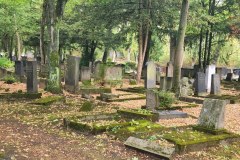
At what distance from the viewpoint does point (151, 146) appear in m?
6.93

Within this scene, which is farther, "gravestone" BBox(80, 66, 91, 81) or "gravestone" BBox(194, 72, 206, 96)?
"gravestone" BBox(80, 66, 91, 81)

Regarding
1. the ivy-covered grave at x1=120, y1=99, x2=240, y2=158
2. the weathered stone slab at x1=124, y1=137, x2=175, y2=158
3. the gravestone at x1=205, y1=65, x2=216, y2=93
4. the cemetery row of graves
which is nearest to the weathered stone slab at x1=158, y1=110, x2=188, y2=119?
the cemetery row of graves

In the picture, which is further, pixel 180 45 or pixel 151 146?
pixel 180 45

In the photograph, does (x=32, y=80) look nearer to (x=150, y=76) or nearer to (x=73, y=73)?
(x=73, y=73)

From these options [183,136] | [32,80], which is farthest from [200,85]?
[183,136]

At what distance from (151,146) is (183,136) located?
109cm

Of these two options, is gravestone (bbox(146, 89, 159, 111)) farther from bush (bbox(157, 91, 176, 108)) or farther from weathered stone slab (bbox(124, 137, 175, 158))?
weathered stone slab (bbox(124, 137, 175, 158))

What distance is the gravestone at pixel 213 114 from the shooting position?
8312 millimetres

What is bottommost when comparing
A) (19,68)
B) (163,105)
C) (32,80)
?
(163,105)

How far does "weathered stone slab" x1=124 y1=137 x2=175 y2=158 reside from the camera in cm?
664

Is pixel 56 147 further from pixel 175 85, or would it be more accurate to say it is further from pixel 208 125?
pixel 175 85

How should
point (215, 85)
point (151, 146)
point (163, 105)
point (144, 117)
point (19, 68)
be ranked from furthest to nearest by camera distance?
1. point (19, 68)
2. point (215, 85)
3. point (163, 105)
4. point (144, 117)
5. point (151, 146)

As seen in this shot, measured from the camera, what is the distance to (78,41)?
3150cm

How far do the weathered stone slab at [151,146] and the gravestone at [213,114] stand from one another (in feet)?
5.40
